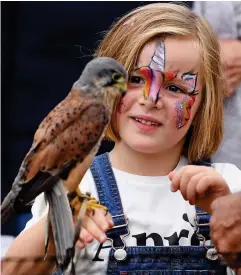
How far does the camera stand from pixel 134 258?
0.71 metres

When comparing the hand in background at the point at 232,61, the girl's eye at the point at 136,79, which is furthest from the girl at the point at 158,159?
the hand in background at the point at 232,61

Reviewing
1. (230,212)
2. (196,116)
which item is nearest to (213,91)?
(196,116)

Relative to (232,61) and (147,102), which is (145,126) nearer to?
(147,102)

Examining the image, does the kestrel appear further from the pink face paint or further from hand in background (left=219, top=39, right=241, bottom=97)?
hand in background (left=219, top=39, right=241, bottom=97)

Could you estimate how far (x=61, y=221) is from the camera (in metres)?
0.58

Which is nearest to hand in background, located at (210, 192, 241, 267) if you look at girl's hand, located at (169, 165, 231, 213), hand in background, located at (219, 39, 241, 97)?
girl's hand, located at (169, 165, 231, 213)

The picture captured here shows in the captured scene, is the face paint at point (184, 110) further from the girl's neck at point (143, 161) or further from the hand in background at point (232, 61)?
the hand in background at point (232, 61)

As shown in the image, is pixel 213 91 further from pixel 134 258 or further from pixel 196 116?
pixel 134 258

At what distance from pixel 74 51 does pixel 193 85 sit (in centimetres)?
75

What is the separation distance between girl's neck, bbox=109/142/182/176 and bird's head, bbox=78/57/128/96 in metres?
0.18

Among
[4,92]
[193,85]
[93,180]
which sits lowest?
[4,92]

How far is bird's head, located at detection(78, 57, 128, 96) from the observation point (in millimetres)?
561

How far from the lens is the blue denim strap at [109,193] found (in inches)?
28.1

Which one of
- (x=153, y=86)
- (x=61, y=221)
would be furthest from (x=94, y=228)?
(x=153, y=86)
